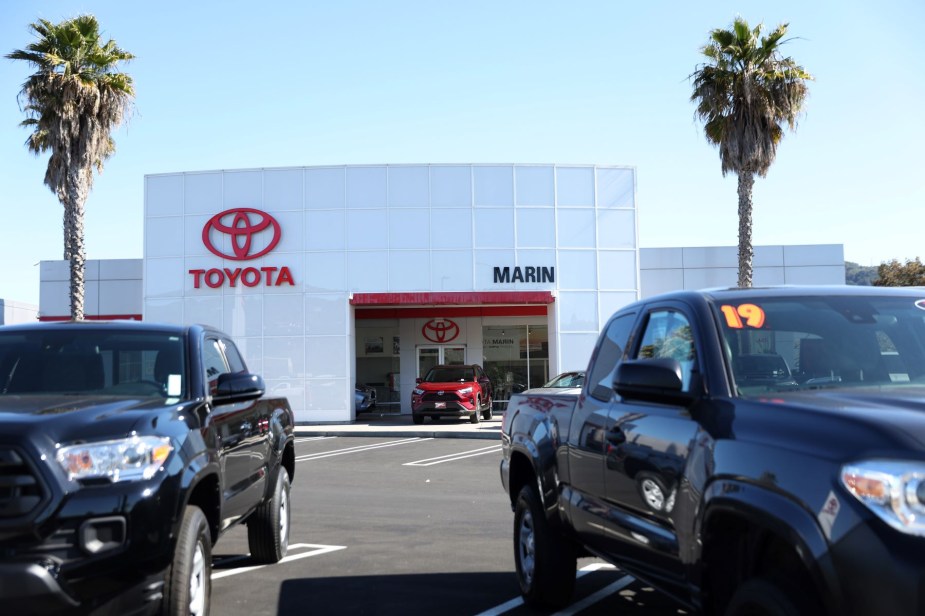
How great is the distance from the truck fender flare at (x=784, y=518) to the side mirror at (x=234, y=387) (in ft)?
10.5

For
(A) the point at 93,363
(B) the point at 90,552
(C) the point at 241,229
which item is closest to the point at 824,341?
(B) the point at 90,552

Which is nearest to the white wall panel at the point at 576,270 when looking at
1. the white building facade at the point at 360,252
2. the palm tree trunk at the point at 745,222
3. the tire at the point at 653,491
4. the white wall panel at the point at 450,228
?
the white building facade at the point at 360,252

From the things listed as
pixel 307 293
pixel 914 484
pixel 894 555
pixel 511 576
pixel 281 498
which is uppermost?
pixel 307 293

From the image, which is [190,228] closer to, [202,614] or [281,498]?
[281,498]

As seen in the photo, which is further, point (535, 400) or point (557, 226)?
point (557, 226)

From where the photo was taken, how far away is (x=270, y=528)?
7695 mm

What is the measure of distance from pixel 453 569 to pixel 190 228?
24205 mm

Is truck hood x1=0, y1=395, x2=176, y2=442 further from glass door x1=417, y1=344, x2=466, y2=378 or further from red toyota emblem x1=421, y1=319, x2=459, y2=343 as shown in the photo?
glass door x1=417, y1=344, x2=466, y2=378

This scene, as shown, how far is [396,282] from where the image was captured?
1153 inches

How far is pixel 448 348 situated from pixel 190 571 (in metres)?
29.4

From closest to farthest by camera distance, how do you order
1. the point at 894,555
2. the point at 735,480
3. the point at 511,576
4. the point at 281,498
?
1. the point at 894,555
2. the point at 735,480
3. the point at 511,576
4. the point at 281,498

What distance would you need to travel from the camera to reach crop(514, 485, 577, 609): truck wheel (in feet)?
19.8

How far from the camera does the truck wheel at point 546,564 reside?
19.8ft

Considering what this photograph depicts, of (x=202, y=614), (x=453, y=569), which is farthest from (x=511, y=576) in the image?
(x=202, y=614)
